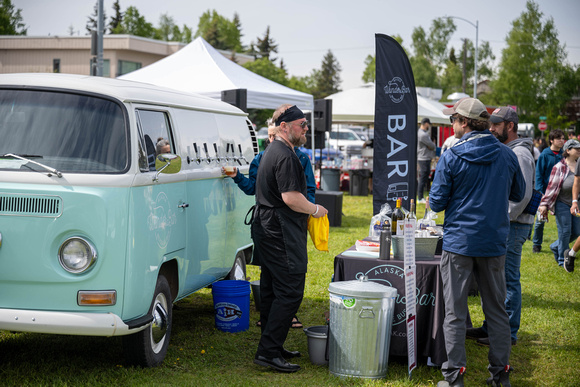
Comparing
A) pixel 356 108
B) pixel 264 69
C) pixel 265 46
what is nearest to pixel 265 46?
pixel 265 46

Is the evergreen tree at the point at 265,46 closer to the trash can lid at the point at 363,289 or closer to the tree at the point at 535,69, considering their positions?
the tree at the point at 535,69

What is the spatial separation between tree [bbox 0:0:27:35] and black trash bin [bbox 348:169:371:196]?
4863cm

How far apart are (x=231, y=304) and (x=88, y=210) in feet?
7.99

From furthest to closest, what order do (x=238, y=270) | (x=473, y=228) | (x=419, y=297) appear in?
(x=238, y=270), (x=419, y=297), (x=473, y=228)

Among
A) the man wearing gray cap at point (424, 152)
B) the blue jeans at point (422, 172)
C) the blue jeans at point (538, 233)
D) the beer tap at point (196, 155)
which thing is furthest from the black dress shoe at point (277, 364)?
the blue jeans at point (422, 172)

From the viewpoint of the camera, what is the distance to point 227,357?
18.6 feet

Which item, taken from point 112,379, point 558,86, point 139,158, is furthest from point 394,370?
point 558,86

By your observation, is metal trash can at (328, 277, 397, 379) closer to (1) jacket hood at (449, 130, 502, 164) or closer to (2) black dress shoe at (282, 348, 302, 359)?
(2) black dress shoe at (282, 348, 302, 359)

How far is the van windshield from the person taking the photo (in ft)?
14.7

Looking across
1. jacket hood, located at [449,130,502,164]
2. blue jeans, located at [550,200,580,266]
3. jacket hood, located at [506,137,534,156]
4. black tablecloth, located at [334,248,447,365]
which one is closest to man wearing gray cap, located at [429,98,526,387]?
jacket hood, located at [449,130,502,164]

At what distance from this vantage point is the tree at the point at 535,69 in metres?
66.5

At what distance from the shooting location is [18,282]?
438 cm

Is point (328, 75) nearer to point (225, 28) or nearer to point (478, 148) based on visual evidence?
point (225, 28)

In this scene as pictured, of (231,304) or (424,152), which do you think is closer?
(231,304)
